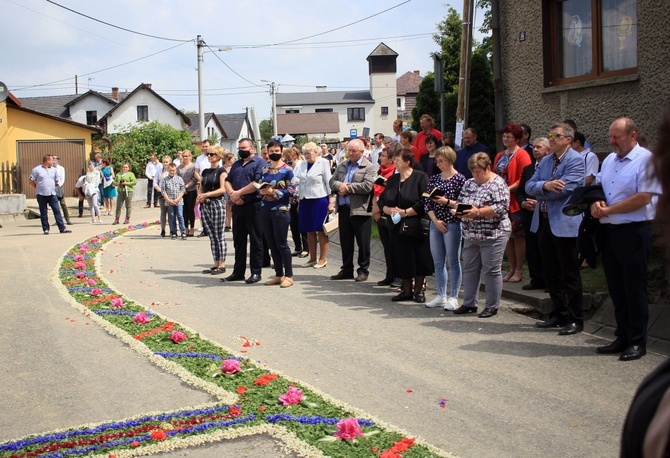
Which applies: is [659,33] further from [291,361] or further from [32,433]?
[32,433]

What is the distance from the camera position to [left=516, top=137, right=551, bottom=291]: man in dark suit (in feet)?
33.3

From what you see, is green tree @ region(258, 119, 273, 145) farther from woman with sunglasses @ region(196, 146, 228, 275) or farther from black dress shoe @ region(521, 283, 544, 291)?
black dress shoe @ region(521, 283, 544, 291)

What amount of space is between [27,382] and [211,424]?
2152mm

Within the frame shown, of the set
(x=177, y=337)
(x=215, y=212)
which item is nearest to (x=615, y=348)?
(x=177, y=337)

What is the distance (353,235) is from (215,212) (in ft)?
8.02

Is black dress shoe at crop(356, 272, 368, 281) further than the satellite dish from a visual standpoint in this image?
No

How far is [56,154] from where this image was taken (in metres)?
36.9

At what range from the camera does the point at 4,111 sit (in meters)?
32.7

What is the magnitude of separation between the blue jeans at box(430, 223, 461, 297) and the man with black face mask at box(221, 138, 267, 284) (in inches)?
126

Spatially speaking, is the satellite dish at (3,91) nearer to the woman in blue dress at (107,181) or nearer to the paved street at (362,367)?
the paved street at (362,367)

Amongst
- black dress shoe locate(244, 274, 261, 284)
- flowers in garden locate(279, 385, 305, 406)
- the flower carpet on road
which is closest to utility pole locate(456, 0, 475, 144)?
black dress shoe locate(244, 274, 261, 284)

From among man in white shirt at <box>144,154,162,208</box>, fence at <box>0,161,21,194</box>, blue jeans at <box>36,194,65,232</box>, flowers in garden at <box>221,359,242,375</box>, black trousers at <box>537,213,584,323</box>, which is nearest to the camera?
flowers in garden at <box>221,359,242,375</box>

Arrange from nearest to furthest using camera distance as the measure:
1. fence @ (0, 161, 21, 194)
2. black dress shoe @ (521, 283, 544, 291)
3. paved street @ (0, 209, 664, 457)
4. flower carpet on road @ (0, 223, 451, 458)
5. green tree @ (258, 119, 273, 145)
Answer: flower carpet on road @ (0, 223, 451, 458)
paved street @ (0, 209, 664, 457)
black dress shoe @ (521, 283, 544, 291)
fence @ (0, 161, 21, 194)
green tree @ (258, 119, 273, 145)

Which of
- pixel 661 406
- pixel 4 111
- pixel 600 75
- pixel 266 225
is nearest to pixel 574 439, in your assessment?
pixel 661 406
